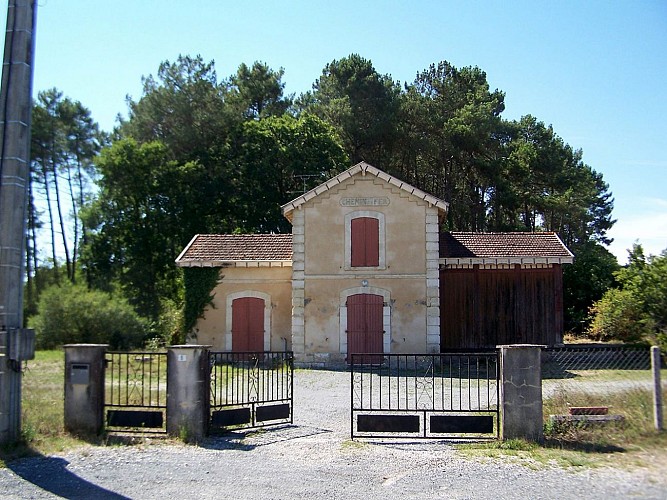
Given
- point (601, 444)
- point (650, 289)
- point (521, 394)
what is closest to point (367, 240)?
point (650, 289)

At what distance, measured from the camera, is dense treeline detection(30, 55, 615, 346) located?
1355 inches

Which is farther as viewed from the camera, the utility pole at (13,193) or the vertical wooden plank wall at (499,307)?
the vertical wooden plank wall at (499,307)

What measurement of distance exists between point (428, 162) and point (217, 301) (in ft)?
73.0

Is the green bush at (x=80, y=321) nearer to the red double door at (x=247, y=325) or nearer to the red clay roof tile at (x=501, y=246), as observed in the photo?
the red double door at (x=247, y=325)

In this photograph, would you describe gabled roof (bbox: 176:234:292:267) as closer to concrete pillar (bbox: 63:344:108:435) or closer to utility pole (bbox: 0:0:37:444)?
concrete pillar (bbox: 63:344:108:435)

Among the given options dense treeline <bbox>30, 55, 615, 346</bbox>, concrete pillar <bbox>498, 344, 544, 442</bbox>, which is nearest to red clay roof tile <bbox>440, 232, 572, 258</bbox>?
dense treeline <bbox>30, 55, 615, 346</bbox>

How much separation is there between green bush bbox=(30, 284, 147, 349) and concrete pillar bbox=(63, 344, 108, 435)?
58.0 ft

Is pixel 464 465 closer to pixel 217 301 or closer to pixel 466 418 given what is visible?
pixel 466 418

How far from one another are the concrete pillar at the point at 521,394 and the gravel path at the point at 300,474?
896mm

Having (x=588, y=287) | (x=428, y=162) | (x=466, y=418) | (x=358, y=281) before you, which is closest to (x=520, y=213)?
(x=428, y=162)

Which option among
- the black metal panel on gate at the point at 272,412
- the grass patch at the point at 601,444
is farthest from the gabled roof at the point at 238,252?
the grass patch at the point at 601,444

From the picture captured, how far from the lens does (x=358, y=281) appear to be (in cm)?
2131

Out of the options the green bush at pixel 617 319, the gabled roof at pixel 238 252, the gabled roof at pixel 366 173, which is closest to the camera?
the gabled roof at pixel 366 173

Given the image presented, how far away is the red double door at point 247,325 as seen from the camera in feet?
74.1
